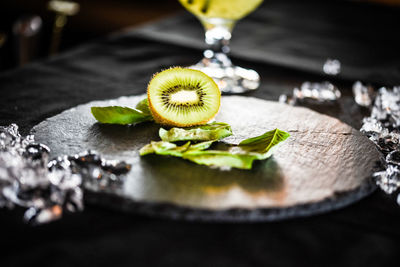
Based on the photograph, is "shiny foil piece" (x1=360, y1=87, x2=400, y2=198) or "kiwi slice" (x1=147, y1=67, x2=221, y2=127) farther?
"kiwi slice" (x1=147, y1=67, x2=221, y2=127)

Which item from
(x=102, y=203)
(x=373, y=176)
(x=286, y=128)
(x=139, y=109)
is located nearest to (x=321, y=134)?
(x=286, y=128)

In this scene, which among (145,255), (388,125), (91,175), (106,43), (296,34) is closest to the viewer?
(145,255)

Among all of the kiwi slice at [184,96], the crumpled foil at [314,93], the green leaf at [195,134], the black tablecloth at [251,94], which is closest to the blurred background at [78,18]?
the black tablecloth at [251,94]

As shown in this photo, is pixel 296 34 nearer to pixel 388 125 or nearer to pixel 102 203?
pixel 388 125

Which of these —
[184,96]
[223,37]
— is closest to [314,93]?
[223,37]

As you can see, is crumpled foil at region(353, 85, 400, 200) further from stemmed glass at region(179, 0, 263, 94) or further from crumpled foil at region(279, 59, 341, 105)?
stemmed glass at region(179, 0, 263, 94)

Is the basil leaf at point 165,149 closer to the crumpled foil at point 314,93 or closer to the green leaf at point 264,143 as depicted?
the green leaf at point 264,143

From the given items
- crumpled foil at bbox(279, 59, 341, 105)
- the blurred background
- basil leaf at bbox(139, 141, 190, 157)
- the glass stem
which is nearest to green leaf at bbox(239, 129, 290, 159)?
basil leaf at bbox(139, 141, 190, 157)
